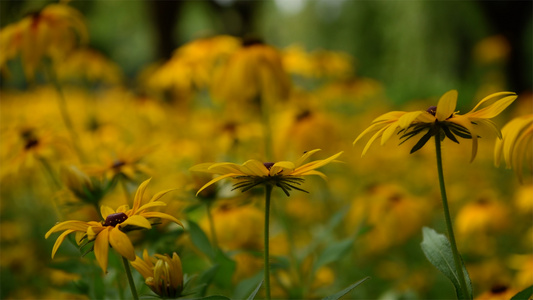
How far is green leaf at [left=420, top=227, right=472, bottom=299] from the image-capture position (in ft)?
2.62

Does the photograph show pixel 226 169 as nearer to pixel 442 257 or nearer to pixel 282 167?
pixel 282 167

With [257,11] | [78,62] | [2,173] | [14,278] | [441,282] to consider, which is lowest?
[441,282]

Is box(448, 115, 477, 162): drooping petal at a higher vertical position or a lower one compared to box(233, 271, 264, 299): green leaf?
higher

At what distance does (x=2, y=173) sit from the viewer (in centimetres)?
Result: 145

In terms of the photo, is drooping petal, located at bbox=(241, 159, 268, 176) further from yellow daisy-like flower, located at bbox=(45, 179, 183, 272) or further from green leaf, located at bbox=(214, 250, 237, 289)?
green leaf, located at bbox=(214, 250, 237, 289)

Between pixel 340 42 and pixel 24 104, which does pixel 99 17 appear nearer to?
pixel 340 42

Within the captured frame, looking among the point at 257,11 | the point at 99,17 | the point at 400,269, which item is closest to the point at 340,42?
the point at 257,11

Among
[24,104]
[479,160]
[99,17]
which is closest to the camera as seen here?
[479,160]

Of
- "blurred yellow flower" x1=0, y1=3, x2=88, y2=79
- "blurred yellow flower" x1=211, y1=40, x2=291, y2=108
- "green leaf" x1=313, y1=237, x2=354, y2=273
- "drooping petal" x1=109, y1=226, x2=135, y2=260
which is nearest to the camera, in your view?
"drooping petal" x1=109, y1=226, x2=135, y2=260

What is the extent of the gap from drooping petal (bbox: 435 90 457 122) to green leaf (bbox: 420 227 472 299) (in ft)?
0.68

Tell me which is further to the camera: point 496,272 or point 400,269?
point 400,269

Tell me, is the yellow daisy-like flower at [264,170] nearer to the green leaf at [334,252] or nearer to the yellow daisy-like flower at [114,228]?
the yellow daisy-like flower at [114,228]

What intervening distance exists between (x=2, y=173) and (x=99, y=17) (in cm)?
1016

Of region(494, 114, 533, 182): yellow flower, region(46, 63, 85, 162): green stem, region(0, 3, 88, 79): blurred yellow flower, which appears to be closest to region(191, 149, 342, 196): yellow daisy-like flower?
region(494, 114, 533, 182): yellow flower
